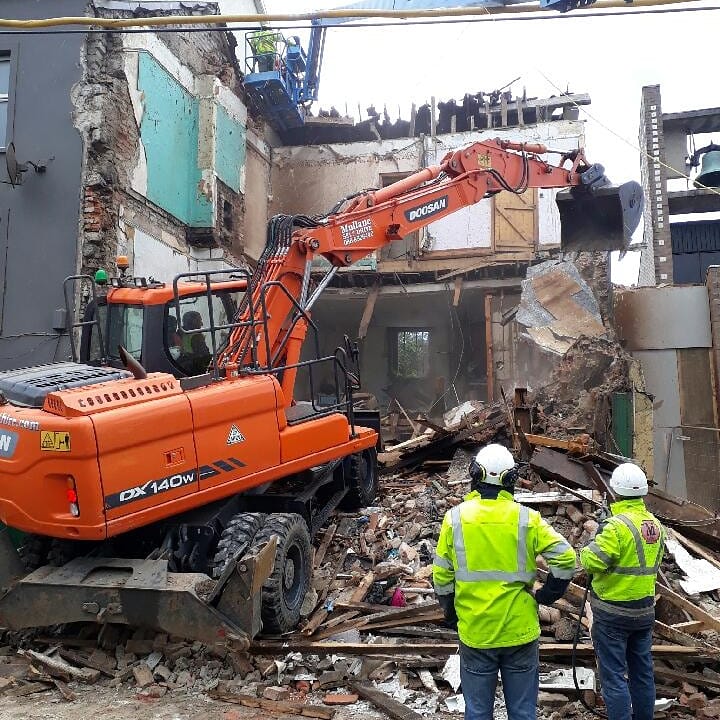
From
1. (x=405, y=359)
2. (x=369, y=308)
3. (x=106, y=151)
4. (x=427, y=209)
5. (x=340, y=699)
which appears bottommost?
(x=340, y=699)

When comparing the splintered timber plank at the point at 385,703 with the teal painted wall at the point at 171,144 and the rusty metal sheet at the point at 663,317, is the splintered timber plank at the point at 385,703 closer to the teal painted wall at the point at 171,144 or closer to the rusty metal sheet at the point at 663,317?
the rusty metal sheet at the point at 663,317

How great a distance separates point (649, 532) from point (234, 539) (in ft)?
9.65

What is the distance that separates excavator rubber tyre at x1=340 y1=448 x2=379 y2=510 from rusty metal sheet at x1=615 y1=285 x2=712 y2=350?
630 centimetres

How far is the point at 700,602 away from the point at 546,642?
1.71 metres

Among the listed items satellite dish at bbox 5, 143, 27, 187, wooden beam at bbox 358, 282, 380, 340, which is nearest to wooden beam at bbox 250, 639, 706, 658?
satellite dish at bbox 5, 143, 27, 187

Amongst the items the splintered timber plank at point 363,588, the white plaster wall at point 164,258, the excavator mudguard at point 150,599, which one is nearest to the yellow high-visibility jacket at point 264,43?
the white plaster wall at point 164,258

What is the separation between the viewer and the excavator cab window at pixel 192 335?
5.66 metres

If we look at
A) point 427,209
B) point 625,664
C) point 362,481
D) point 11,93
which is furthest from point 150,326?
point 11,93

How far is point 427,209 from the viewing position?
26.0ft

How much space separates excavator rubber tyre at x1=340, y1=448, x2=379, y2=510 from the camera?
7.82 meters

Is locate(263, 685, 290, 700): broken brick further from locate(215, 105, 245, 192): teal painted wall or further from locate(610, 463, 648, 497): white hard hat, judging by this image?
locate(215, 105, 245, 192): teal painted wall

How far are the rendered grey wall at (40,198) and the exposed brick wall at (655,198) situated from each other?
13.8m

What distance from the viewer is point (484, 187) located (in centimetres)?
848

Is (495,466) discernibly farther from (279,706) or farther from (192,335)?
(192,335)
